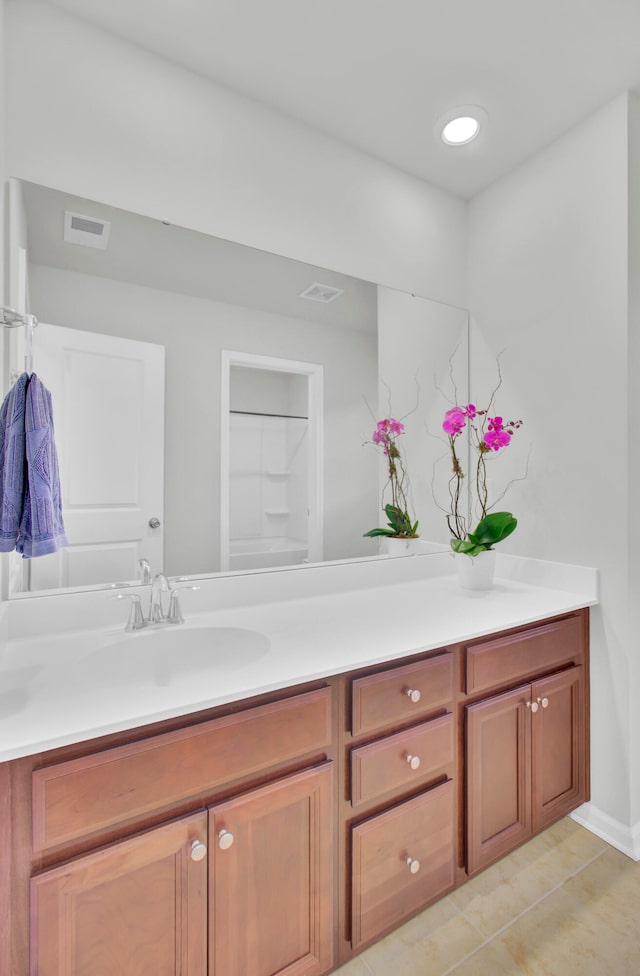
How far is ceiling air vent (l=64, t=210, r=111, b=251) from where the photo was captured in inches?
53.1

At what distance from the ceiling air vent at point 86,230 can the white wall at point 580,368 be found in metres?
1.56

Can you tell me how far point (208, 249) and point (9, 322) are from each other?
27.8 inches

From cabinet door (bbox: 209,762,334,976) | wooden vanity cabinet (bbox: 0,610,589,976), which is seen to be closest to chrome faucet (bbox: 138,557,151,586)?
wooden vanity cabinet (bbox: 0,610,589,976)

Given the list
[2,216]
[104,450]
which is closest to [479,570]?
[104,450]

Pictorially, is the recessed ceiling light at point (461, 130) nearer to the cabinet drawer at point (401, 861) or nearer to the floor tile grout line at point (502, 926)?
the cabinet drawer at point (401, 861)

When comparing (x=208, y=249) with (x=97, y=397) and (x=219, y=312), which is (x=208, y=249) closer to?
(x=219, y=312)

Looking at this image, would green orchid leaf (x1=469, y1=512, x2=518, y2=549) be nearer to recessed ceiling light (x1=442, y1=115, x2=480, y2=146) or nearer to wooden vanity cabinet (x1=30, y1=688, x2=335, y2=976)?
wooden vanity cabinet (x1=30, y1=688, x2=335, y2=976)

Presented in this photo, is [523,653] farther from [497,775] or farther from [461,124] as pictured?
[461,124]

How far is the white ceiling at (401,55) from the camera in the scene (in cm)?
135

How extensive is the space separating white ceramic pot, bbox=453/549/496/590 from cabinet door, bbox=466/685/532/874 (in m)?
0.41

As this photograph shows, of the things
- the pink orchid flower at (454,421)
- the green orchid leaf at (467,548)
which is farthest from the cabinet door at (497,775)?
the pink orchid flower at (454,421)

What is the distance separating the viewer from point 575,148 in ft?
5.82

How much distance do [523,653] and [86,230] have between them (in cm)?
182

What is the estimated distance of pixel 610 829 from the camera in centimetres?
164
